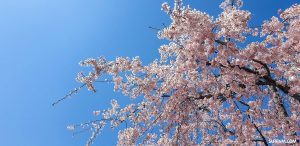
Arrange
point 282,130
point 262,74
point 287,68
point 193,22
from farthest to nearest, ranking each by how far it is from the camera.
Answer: point 282,130
point 287,68
point 262,74
point 193,22

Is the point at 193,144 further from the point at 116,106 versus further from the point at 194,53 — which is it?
the point at 194,53

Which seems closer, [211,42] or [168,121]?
[211,42]

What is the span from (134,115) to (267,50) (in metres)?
3.39

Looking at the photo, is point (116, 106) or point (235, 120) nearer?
point (116, 106)

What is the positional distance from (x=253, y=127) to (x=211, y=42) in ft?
13.2

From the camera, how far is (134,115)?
836cm

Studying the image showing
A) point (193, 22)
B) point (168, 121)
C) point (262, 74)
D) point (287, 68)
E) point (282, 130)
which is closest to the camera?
point (193, 22)

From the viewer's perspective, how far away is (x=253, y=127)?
30.9 ft

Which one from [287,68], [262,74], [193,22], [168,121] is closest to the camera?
[193,22]

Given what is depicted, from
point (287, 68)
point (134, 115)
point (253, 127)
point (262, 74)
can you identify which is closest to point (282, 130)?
point (253, 127)

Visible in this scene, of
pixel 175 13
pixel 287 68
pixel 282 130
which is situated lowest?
pixel 282 130

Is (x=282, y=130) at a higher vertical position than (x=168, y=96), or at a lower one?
lower

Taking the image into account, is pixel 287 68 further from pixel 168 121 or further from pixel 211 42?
pixel 168 121

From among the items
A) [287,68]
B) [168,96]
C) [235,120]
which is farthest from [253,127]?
[168,96]
